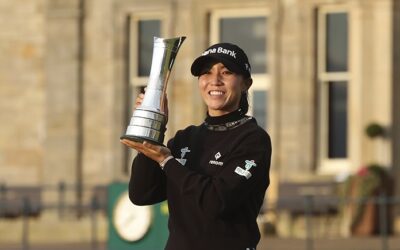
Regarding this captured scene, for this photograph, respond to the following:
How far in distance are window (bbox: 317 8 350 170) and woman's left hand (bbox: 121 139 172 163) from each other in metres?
15.9

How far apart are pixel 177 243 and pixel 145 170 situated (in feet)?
0.99

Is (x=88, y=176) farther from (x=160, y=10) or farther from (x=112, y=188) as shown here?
(x=112, y=188)

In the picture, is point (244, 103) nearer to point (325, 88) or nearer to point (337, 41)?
point (337, 41)

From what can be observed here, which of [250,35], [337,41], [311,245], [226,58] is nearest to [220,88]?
[226,58]

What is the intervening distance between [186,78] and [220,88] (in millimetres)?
16872

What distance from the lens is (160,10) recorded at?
2256 cm

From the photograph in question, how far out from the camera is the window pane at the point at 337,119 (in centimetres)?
2119

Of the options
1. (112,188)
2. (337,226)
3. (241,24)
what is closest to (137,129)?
(112,188)

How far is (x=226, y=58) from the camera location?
5.38 meters

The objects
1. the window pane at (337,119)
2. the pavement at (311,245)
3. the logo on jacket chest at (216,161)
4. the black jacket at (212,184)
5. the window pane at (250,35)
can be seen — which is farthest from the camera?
the window pane at (250,35)

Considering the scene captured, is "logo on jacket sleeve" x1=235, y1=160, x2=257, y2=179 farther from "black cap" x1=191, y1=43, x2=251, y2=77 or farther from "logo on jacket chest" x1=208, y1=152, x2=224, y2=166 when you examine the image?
"black cap" x1=191, y1=43, x2=251, y2=77

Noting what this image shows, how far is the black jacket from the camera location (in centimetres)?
527

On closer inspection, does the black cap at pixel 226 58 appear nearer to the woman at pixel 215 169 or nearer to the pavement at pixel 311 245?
the woman at pixel 215 169

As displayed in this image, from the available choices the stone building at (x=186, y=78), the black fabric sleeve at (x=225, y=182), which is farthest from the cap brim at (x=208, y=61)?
the stone building at (x=186, y=78)
